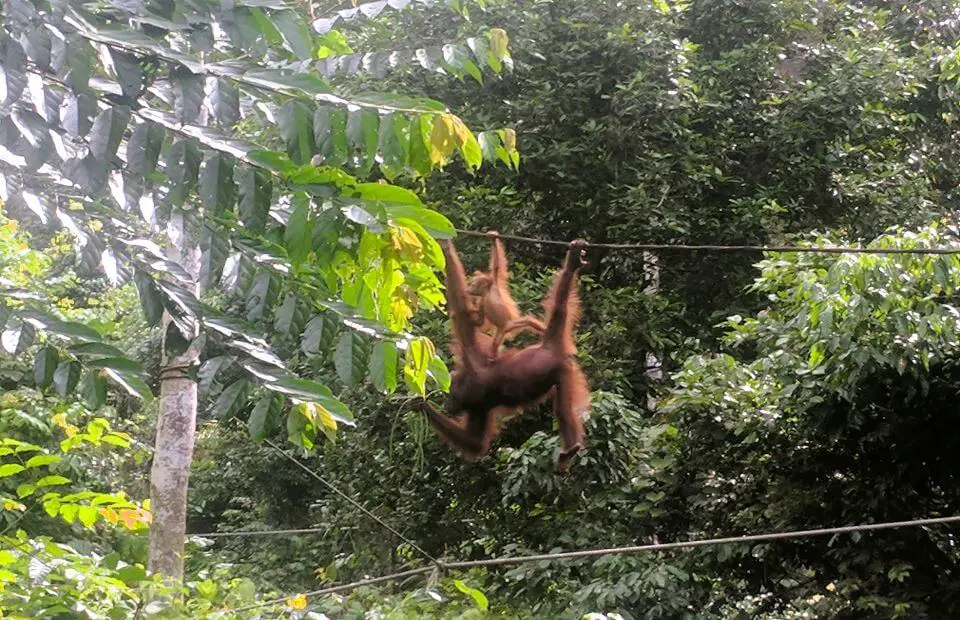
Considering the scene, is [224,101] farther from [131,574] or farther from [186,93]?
[131,574]

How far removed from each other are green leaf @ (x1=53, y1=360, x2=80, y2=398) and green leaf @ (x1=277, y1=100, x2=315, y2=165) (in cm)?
53

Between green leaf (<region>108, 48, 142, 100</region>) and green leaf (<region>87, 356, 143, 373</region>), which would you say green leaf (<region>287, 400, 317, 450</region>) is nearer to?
green leaf (<region>87, 356, 143, 373</region>)

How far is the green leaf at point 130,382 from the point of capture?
1608 millimetres

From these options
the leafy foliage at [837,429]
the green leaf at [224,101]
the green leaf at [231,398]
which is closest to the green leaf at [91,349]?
the green leaf at [231,398]

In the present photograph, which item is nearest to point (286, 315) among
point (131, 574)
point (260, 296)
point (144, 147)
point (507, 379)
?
point (260, 296)

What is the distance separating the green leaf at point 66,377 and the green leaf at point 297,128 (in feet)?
1.74

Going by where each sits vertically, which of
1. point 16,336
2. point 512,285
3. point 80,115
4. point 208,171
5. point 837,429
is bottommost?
point 837,429

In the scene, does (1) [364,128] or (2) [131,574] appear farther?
(2) [131,574]

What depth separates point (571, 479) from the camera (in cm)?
539

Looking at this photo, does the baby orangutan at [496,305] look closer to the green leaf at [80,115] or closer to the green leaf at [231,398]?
the green leaf at [231,398]

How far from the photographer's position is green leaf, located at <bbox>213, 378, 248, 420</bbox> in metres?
1.72

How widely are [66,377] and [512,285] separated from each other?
14.2 feet

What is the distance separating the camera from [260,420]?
5.74ft

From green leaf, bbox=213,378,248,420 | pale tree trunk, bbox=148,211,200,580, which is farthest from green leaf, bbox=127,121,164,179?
pale tree trunk, bbox=148,211,200,580
